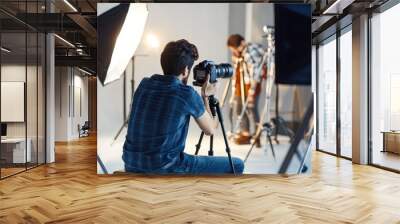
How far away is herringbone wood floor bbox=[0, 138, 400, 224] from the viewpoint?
142 inches

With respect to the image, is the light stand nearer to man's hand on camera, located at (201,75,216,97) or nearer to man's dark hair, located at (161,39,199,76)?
man's hand on camera, located at (201,75,216,97)

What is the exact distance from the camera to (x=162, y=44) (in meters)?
5.70

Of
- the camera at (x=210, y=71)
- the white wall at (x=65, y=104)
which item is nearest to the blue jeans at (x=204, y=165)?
the camera at (x=210, y=71)

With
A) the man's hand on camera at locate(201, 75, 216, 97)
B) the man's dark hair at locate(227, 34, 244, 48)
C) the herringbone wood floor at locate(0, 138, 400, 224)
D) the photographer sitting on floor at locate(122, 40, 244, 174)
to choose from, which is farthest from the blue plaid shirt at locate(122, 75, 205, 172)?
the man's dark hair at locate(227, 34, 244, 48)

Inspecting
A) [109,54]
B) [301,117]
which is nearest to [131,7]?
[109,54]

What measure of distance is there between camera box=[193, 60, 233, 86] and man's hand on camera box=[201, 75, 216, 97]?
1.8 inches

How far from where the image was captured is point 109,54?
573 cm

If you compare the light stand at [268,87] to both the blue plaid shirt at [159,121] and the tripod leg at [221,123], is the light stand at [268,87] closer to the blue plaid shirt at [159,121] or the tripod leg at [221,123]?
the tripod leg at [221,123]

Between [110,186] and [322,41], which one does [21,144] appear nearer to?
[110,186]

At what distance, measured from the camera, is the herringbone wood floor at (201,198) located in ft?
11.8

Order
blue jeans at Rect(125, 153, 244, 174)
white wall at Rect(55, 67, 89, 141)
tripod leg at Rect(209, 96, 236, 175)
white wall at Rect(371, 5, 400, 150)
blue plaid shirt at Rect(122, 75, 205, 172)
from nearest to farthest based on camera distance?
blue plaid shirt at Rect(122, 75, 205, 172)
tripod leg at Rect(209, 96, 236, 175)
blue jeans at Rect(125, 153, 244, 174)
white wall at Rect(371, 5, 400, 150)
white wall at Rect(55, 67, 89, 141)

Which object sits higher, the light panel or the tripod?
the light panel

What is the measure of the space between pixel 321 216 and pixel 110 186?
2.71 m

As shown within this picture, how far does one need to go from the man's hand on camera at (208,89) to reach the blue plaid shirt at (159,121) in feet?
0.42
